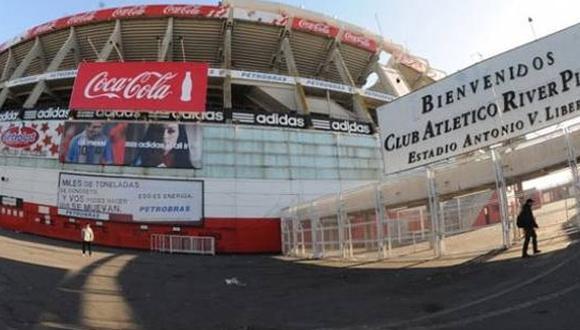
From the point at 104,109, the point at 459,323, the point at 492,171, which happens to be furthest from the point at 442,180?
the point at 104,109

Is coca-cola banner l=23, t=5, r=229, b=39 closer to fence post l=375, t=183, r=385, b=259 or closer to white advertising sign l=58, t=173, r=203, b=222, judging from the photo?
white advertising sign l=58, t=173, r=203, b=222

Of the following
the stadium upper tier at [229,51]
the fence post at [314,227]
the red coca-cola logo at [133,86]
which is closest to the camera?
the fence post at [314,227]

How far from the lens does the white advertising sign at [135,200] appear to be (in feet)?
104

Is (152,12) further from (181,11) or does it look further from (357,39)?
(357,39)

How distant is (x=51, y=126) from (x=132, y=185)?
647cm

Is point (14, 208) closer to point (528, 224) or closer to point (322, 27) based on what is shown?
point (322, 27)

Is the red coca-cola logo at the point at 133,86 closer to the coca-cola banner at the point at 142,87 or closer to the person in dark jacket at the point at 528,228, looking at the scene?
the coca-cola banner at the point at 142,87

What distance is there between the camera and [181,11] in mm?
38312

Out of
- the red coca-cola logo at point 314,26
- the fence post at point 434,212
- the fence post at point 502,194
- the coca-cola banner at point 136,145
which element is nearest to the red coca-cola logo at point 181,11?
the red coca-cola logo at point 314,26

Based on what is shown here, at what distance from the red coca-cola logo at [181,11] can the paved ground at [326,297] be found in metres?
25.2

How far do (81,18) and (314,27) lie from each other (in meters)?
16.6

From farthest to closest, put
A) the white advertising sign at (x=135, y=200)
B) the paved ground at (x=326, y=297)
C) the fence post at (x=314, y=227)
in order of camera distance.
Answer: the white advertising sign at (x=135, y=200) < the fence post at (x=314, y=227) < the paved ground at (x=326, y=297)

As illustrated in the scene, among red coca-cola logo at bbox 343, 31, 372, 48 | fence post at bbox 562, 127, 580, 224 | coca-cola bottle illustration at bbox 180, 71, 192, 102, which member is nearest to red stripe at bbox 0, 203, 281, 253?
coca-cola bottle illustration at bbox 180, 71, 192, 102

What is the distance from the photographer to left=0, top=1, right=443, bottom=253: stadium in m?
31.8
